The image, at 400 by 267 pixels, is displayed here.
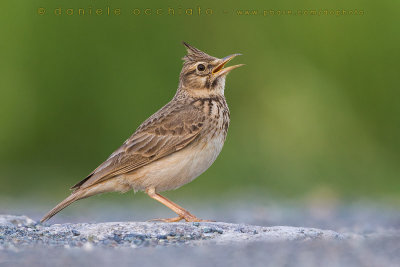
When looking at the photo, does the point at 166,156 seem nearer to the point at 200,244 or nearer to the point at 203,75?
the point at 203,75

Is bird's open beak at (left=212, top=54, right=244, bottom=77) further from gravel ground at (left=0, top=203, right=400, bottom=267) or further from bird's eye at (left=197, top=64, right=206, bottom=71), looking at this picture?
gravel ground at (left=0, top=203, right=400, bottom=267)

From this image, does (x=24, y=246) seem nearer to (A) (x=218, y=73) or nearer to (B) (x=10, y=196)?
(A) (x=218, y=73)

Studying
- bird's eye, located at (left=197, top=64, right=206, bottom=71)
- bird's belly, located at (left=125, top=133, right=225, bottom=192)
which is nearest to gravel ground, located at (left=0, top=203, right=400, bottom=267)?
bird's belly, located at (left=125, top=133, right=225, bottom=192)

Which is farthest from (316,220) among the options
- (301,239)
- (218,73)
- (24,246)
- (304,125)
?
(304,125)

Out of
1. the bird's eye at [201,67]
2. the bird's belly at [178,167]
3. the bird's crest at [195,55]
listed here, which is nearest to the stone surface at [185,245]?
the bird's belly at [178,167]

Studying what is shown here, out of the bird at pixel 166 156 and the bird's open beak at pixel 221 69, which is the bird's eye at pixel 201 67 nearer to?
the bird's open beak at pixel 221 69

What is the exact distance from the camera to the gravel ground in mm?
5605

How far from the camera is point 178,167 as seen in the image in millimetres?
8758

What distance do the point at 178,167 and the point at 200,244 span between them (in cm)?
203

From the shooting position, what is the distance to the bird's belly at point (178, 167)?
345 inches

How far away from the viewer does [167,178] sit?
28.9 feet

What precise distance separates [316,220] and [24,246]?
483 centimetres

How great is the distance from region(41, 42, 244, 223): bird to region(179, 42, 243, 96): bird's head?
0.65ft

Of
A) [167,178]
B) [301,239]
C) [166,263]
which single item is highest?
A: [167,178]
